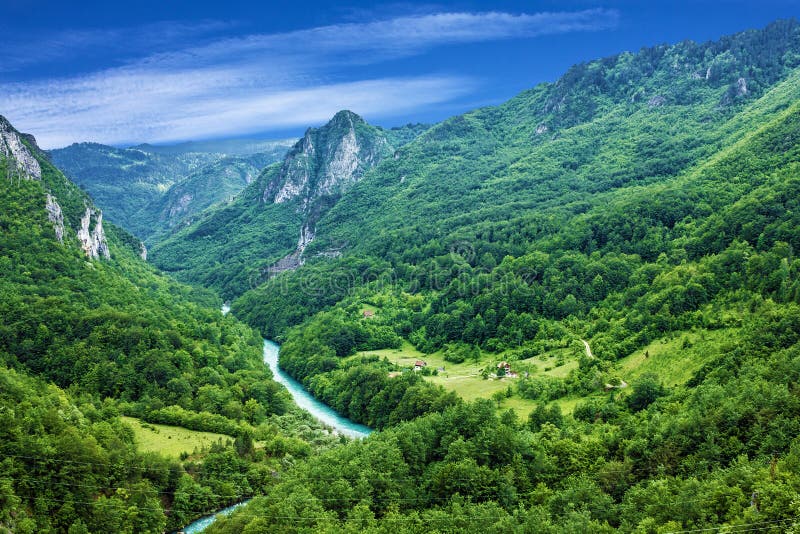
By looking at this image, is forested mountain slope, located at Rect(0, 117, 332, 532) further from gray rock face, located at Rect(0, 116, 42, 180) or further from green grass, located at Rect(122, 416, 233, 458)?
green grass, located at Rect(122, 416, 233, 458)

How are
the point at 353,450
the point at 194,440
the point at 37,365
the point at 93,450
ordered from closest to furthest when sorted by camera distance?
the point at 93,450
the point at 353,450
the point at 194,440
the point at 37,365

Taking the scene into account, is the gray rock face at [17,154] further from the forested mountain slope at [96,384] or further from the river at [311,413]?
the river at [311,413]

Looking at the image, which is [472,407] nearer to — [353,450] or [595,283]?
[353,450]

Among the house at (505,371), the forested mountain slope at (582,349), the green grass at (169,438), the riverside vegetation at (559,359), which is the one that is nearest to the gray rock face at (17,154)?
the riverside vegetation at (559,359)

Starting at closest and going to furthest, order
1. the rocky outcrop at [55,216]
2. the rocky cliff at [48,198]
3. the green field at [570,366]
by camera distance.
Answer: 1. the green field at [570,366]
2. the rocky outcrop at [55,216]
3. the rocky cliff at [48,198]

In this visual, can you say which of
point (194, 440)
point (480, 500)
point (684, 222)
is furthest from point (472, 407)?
point (684, 222)

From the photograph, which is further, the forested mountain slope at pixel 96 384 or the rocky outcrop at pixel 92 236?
the rocky outcrop at pixel 92 236
